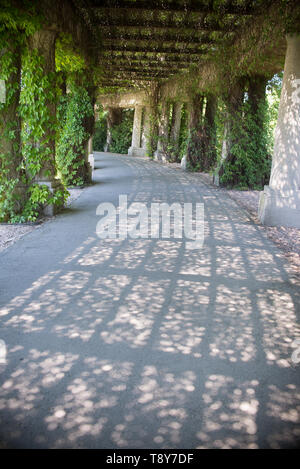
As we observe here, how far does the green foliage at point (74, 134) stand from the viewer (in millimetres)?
9445

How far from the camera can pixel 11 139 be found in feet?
19.5

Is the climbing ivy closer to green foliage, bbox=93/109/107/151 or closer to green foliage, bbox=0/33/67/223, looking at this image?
green foliage, bbox=0/33/67/223

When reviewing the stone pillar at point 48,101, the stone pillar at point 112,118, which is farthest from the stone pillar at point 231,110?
the stone pillar at point 112,118

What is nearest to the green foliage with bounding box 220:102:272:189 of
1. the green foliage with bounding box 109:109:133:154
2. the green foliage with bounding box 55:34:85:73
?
the green foliage with bounding box 55:34:85:73

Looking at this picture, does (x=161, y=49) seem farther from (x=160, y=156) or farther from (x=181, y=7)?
(x=160, y=156)

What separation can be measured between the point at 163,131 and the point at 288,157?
13065 millimetres

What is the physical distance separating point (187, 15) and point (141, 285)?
6515mm

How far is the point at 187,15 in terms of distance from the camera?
806 centimetres

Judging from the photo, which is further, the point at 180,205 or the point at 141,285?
the point at 180,205

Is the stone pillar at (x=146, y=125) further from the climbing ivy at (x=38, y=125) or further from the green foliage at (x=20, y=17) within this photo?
the green foliage at (x=20, y=17)

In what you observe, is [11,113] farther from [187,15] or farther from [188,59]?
[188,59]

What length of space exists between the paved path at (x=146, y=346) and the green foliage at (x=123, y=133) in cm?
2257
